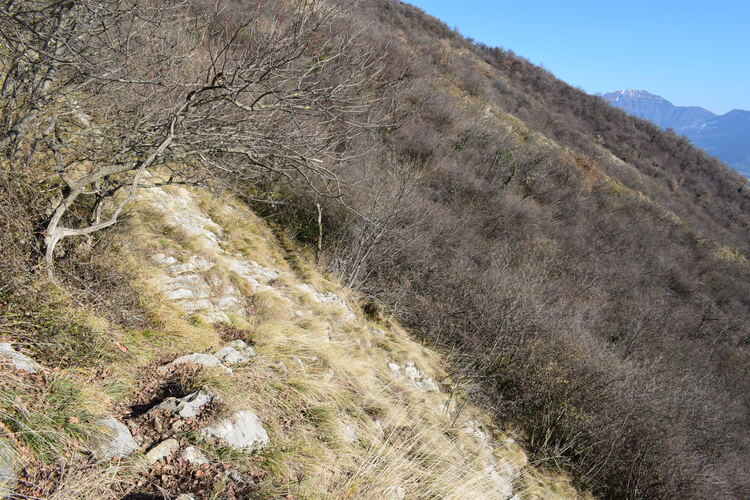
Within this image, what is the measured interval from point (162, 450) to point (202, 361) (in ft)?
2.97

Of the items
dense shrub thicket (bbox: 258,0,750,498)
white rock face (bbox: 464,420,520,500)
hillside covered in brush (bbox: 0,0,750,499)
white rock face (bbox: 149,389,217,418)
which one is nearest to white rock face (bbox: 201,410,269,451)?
hillside covered in brush (bbox: 0,0,750,499)

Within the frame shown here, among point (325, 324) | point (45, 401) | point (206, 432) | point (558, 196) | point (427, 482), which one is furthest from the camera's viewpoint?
point (558, 196)

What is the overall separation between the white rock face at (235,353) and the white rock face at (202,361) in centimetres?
9

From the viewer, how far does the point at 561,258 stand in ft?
51.8

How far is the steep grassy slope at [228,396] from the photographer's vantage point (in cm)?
177

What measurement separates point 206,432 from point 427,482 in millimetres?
1507

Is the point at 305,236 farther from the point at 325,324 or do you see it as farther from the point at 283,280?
the point at 325,324

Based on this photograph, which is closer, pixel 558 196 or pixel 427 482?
pixel 427 482

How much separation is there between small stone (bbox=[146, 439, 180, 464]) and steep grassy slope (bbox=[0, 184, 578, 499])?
0.5 inches

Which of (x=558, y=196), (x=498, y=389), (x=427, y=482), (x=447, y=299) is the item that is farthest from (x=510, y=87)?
(x=427, y=482)

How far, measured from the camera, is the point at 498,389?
23.3 feet

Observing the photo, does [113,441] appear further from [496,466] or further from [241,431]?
[496,466]

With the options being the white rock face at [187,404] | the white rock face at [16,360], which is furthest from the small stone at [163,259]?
the white rock face at [187,404]

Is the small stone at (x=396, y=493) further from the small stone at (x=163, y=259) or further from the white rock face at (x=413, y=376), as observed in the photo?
the small stone at (x=163, y=259)
